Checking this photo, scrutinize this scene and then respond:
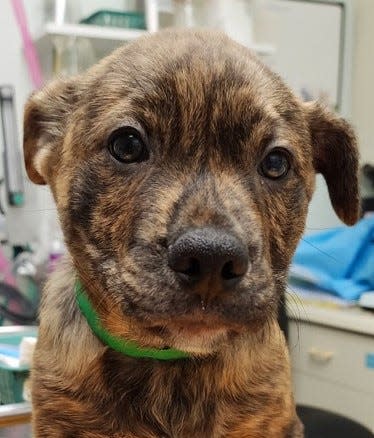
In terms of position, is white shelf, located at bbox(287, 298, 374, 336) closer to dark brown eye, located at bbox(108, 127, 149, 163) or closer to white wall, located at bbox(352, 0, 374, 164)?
white wall, located at bbox(352, 0, 374, 164)

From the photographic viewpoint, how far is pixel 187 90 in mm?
1136

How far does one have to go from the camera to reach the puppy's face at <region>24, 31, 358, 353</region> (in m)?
0.98

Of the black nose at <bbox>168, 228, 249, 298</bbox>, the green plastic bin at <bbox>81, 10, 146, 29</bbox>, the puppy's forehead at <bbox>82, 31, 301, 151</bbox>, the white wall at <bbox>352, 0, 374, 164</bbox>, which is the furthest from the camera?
the white wall at <bbox>352, 0, 374, 164</bbox>

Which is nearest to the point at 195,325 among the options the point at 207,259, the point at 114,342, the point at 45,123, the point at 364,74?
the point at 207,259

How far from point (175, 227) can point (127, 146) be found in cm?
23

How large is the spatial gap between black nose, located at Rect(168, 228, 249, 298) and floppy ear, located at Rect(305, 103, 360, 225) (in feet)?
1.82

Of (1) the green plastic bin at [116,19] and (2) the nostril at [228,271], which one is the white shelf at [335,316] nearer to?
(1) the green plastic bin at [116,19]

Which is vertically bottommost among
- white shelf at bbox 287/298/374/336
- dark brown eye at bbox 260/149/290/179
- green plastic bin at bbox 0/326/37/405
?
white shelf at bbox 287/298/374/336

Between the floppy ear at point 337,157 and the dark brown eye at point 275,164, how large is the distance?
211mm

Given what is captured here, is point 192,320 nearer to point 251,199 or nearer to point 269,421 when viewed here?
point 251,199

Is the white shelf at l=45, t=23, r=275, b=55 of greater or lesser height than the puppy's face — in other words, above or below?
above

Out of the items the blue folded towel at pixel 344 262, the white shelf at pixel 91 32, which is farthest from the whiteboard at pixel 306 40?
the white shelf at pixel 91 32

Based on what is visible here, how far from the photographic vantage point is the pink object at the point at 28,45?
2684 mm

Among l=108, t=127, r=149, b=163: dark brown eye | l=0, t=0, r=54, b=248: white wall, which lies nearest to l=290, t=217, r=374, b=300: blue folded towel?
l=0, t=0, r=54, b=248: white wall
